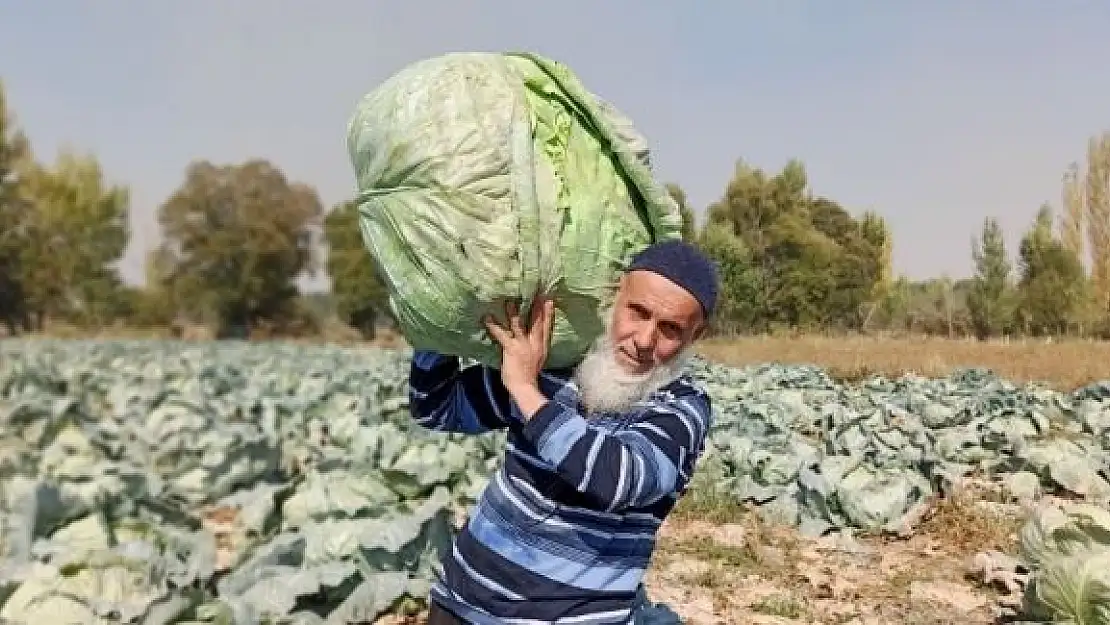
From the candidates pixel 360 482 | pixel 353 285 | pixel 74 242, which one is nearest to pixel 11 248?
pixel 74 242

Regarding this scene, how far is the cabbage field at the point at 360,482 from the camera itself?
12.9 ft

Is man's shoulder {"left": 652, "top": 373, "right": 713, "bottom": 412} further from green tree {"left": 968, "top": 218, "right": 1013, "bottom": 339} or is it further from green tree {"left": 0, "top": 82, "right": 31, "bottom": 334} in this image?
green tree {"left": 0, "top": 82, "right": 31, "bottom": 334}

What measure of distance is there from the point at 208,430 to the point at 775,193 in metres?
6.86

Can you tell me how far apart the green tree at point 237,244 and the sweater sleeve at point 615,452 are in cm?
5115

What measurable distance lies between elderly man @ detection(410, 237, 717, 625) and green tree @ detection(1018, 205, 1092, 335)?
113 inches

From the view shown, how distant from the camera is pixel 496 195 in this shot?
2.13 m

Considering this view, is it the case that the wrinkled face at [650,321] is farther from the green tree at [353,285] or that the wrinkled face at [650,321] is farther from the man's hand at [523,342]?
the green tree at [353,285]

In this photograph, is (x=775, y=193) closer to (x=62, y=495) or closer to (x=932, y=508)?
(x=932, y=508)

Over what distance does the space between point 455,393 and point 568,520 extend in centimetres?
50

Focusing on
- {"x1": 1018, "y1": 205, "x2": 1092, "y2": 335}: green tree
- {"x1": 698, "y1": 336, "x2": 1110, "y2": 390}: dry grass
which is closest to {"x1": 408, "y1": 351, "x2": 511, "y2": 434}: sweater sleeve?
{"x1": 698, "y1": 336, "x2": 1110, "y2": 390}: dry grass

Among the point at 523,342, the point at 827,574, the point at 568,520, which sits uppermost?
the point at 523,342

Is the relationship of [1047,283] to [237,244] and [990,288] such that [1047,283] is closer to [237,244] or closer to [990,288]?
[990,288]

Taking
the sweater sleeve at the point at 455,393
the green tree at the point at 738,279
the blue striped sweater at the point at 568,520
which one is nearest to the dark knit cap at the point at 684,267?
the blue striped sweater at the point at 568,520

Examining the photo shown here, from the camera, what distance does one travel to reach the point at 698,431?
226 centimetres
